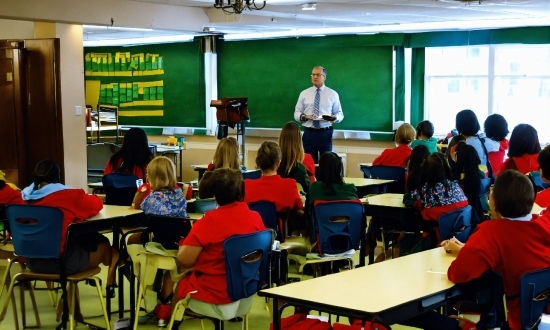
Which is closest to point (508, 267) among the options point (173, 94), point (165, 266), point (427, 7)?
point (165, 266)

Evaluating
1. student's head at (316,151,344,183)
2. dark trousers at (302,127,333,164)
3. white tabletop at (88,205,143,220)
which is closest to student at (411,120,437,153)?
dark trousers at (302,127,333,164)

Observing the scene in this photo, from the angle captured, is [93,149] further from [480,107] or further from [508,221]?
[508,221]

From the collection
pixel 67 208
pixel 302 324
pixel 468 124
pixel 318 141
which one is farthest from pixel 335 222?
pixel 318 141

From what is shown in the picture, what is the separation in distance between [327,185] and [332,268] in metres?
0.61

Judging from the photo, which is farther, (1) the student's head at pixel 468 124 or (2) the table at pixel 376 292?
(1) the student's head at pixel 468 124

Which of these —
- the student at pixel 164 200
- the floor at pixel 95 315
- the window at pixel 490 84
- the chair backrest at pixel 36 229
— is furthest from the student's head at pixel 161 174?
the window at pixel 490 84

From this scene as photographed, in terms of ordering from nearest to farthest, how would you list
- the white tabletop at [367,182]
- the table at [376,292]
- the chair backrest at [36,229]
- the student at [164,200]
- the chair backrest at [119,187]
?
the table at [376,292]
the chair backrest at [36,229]
the student at [164,200]
the chair backrest at [119,187]
the white tabletop at [367,182]

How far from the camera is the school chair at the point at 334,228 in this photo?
18.0 ft

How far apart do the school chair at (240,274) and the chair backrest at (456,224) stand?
1291 millimetres

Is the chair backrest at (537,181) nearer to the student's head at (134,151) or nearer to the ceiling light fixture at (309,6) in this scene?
the student's head at (134,151)

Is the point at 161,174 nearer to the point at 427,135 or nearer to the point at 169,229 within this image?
the point at 169,229

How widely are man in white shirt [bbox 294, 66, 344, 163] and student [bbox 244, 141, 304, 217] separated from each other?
441 cm

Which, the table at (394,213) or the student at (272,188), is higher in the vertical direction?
the student at (272,188)

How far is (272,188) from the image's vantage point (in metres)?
5.91
